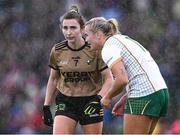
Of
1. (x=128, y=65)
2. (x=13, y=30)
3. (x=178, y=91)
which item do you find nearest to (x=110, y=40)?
(x=128, y=65)

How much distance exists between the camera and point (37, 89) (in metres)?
8.80

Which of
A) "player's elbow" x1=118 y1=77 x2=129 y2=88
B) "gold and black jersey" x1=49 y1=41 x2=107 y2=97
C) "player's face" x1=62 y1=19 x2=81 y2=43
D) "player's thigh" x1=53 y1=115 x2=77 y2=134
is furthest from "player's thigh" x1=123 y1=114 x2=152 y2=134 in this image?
"player's face" x1=62 y1=19 x2=81 y2=43

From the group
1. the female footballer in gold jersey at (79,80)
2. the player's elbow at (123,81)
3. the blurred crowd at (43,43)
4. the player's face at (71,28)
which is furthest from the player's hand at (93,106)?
the blurred crowd at (43,43)

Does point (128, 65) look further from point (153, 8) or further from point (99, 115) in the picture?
point (153, 8)

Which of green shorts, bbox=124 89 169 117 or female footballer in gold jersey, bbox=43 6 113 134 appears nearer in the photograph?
green shorts, bbox=124 89 169 117

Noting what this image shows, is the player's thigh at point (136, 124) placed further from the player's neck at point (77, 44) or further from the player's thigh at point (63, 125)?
the player's neck at point (77, 44)

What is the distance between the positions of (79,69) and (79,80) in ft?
0.38

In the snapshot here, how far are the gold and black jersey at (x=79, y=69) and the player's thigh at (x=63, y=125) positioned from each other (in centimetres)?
28

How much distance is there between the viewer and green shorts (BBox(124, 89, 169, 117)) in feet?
16.0

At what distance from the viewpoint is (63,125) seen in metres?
5.84

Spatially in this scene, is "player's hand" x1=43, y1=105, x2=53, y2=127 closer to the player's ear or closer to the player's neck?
the player's neck

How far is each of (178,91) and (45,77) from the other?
196 centimetres

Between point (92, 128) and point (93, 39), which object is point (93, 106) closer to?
point (92, 128)

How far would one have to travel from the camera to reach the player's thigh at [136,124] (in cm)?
489
